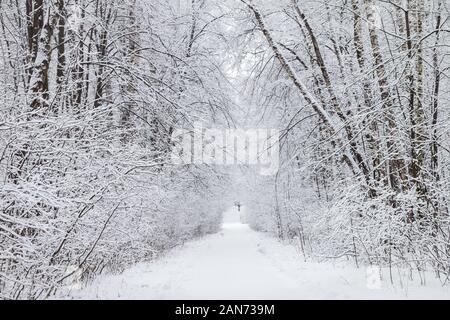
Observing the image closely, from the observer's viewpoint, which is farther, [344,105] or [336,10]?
[344,105]

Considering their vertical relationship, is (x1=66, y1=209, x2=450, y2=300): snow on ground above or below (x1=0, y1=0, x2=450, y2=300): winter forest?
below

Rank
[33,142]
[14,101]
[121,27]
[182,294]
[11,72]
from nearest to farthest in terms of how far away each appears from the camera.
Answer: [33,142] → [14,101] → [182,294] → [11,72] → [121,27]

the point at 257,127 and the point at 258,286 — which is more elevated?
the point at 257,127

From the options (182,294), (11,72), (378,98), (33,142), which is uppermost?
(11,72)

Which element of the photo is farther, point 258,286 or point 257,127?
point 257,127

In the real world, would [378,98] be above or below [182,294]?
above

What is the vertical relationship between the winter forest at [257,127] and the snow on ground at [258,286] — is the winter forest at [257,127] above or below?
above

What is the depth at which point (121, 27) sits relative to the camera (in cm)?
1025

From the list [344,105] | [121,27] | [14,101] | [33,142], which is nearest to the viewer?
[33,142]

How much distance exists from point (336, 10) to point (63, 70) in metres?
5.69

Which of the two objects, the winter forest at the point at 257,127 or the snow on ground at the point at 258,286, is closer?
the winter forest at the point at 257,127

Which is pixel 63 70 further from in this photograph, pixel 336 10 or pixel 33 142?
pixel 336 10

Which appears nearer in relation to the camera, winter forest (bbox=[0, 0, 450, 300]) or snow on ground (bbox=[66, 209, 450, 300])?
winter forest (bbox=[0, 0, 450, 300])
